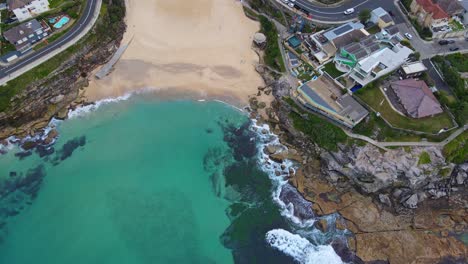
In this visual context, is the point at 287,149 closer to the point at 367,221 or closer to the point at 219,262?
the point at 367,221

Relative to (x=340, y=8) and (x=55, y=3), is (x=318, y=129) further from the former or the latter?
(x=55, y=3)

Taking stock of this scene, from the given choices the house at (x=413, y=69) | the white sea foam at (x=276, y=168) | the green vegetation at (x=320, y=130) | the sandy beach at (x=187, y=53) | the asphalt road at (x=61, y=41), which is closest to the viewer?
the white sea foam at (x=276, y=168)

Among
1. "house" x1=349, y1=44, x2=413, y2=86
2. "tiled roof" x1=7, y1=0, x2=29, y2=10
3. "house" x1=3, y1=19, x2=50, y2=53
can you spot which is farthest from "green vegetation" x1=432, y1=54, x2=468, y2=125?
"tiled roof" x1=7, y1=0, x2=29, y2=10

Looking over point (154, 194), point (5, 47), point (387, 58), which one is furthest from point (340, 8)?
point (5, 47)

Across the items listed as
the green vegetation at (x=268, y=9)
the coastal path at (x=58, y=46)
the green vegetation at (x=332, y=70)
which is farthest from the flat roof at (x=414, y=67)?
the coastal path at (x=58, y=46)

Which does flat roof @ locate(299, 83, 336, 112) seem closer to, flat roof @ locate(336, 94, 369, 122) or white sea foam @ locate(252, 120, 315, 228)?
flat roof @ locate(336, 94, 369, 122)

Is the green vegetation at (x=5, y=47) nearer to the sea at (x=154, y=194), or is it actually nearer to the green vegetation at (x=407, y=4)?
the sea at (x=154, y=194)
